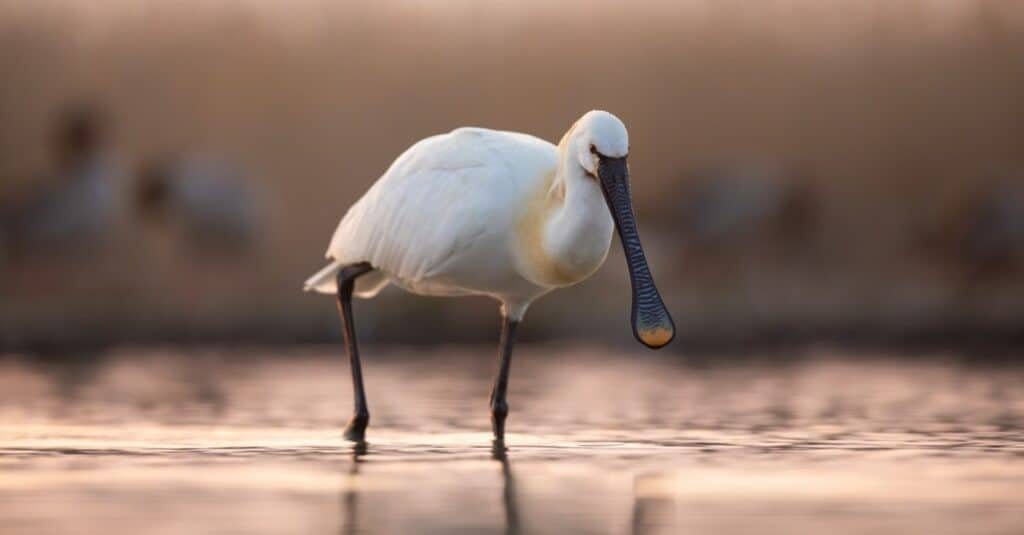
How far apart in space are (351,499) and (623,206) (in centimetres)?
209

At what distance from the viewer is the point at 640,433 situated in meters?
10.6

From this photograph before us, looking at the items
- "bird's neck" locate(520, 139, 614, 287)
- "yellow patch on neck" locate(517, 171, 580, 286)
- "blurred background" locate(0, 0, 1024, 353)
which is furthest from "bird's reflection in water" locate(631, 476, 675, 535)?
"blurred background" locate(0, 0, 1024, 353)

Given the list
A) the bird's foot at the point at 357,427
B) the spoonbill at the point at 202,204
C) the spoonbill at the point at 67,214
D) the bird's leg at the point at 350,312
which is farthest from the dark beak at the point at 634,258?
the spoonbill at the point at 202,204

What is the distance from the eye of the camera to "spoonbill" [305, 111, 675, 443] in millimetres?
9477

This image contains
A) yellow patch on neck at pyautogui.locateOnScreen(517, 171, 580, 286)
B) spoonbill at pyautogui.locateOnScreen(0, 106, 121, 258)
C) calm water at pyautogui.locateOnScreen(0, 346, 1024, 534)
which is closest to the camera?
calm water at pyautogui.locateOnScreen(0, 346, 1024, 534)

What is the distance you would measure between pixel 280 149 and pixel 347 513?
25.1 metres

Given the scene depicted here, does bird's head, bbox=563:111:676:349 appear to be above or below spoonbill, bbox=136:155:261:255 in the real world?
below

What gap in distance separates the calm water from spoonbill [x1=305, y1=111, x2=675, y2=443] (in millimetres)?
639

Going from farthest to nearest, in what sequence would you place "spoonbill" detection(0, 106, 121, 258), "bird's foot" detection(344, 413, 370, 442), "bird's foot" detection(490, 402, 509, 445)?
1. "spoonbill" detection(0, 106, 121, 258)
2. "bird's foot" detection(490, 402, 509, 445)
3. "bird's foot" detection(344, 413, 370, 442)

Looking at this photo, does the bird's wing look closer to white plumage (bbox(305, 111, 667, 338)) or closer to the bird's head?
white plumage (bbox(305, 111, 667, 338))

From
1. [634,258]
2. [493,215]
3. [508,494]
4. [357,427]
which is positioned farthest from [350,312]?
[508,494]

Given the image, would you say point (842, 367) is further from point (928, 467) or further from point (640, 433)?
point (928, 467)

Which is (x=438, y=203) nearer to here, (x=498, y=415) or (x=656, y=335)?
(x=498, y=415)

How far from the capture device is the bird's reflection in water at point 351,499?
7105mm
